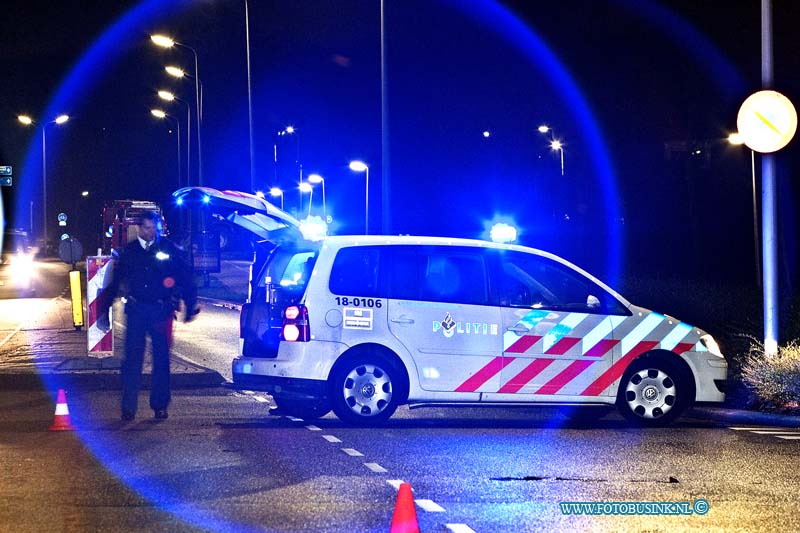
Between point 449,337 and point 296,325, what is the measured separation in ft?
4.80

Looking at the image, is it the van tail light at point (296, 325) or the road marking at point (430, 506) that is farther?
the van tail light at point (296, 325)

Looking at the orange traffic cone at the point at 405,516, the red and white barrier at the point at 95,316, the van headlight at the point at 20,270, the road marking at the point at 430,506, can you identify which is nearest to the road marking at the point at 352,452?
the road marking at the point at 430,506

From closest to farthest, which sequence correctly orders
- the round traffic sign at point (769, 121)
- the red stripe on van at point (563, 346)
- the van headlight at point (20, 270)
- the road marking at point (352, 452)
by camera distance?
the road marking at point (352, 452) → the red stripe on van at point (563, 346) → the round traffic sign at point (769, 121) → the van headlight at point (20, 270)

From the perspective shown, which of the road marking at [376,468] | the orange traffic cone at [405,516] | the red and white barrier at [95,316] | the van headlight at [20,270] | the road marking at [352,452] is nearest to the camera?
the orange traffic cone at [405,516]

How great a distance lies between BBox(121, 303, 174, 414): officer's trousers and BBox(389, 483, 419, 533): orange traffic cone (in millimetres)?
5623

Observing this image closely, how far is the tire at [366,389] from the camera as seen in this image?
1122 cm

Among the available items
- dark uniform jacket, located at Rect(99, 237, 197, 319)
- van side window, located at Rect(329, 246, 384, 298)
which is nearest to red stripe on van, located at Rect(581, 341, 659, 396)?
van side window, located at Rect(329, 246, 384, 298)

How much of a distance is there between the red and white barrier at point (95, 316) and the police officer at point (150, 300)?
430cm

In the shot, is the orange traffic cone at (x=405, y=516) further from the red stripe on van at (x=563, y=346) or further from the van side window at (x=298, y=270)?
the red stripe on van at (x=563, y=346)

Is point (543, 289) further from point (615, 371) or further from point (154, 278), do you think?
point (154, 278)

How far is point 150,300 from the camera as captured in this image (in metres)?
11.4

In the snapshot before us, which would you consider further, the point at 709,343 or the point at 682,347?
the point at 709,343

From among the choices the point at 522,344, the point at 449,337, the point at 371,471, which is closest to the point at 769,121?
the point at 522,344

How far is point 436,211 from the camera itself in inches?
2547
